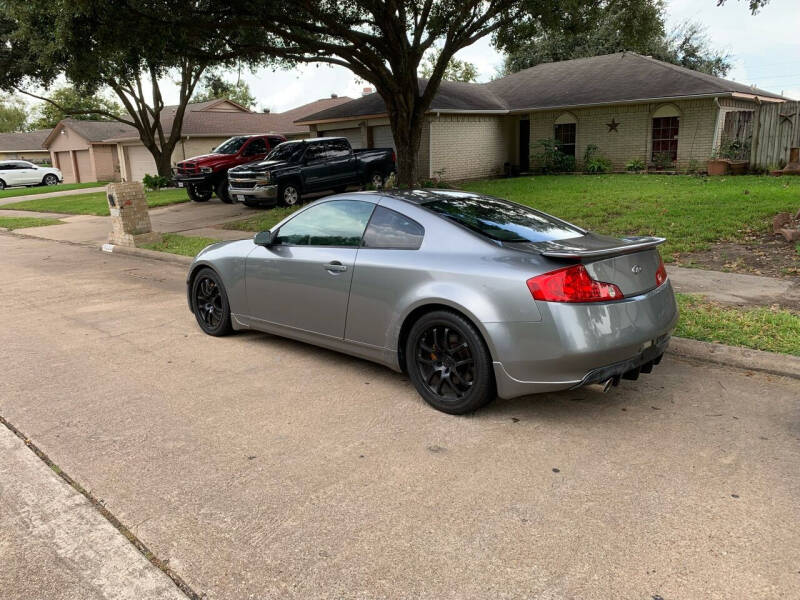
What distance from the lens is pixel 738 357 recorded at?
5.00m

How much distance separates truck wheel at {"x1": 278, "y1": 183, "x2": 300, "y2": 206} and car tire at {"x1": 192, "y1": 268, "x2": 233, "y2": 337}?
1113cm

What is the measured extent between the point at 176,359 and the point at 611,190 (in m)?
13.3

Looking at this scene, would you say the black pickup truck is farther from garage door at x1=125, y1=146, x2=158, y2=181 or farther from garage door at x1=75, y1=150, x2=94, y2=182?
garage door at x1=75, y1=150, x2=94, y2=182

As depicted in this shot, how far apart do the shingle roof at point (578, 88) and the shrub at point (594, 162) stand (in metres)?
1.69

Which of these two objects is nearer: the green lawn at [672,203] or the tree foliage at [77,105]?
the green lawn at [672,203]

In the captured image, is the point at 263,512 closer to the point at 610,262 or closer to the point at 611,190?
the point at 610,262

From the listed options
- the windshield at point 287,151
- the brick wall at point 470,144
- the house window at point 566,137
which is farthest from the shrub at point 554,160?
the windshield at point 287,151

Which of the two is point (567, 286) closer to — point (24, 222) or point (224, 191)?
point (224, 191)

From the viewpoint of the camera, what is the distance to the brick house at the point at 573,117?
814 inches

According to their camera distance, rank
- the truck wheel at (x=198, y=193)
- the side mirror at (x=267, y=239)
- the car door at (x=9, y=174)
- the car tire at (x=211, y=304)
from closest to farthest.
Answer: the side mirror at (x=267, y=239) < the car tire at (x=211, y=304) < the truck wheel at (x=198, y=193) < the car door at (x=9, y=174)

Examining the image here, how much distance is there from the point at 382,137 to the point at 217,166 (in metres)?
6.53

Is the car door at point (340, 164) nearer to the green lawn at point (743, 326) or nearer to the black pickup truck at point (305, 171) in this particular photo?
the black pickup truck at point (305, 171)

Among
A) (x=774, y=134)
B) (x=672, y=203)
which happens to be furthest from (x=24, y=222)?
(x=774, y=134)

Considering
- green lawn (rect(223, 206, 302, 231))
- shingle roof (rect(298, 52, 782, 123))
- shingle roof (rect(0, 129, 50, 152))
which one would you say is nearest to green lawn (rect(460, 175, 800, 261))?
shingle roof (rect(298, 52, 782, 123))
